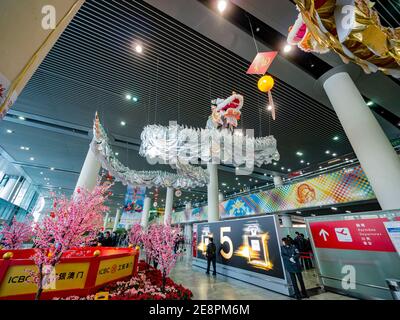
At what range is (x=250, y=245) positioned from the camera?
532 cm

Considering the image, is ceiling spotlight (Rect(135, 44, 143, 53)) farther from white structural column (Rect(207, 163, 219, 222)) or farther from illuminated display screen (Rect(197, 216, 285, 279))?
white structural column (Rect(207, 163, 219, 222))

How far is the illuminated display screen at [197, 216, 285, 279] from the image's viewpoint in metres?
4.56

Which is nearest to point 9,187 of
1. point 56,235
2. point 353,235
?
point 56,235

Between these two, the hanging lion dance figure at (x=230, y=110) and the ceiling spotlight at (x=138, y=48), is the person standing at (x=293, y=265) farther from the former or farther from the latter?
the ceiling spotlight at (x=138, y=48)

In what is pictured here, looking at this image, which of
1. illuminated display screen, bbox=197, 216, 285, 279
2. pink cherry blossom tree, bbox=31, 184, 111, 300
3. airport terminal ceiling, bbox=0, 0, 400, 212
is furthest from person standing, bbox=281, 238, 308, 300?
airport terminal ceiling, bbox=0, 0, 400, 212

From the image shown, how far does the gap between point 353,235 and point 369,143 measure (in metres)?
2.34

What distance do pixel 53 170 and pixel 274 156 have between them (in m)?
18.0

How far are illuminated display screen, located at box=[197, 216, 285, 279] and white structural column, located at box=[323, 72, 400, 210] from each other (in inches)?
102

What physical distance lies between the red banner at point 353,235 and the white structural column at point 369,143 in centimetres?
61

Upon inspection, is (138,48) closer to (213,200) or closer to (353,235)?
(353,235)

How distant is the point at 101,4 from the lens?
3.87m

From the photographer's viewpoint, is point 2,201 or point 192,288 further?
point 2,201
